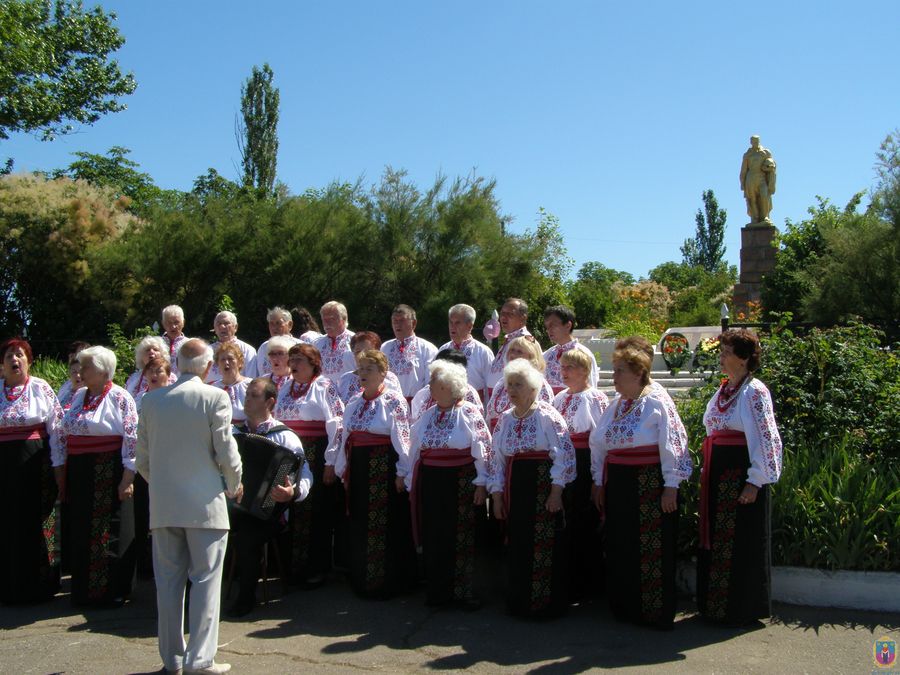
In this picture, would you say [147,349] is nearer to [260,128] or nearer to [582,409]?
[582,409]

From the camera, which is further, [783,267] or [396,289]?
[783,267]

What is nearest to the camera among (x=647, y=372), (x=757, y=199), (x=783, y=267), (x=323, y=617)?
(x=647, y=372)

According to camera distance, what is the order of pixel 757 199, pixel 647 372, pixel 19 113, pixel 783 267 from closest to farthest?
pixel 647 372 < pixel 19 113 < pixel 783 267 < pixel 757 199

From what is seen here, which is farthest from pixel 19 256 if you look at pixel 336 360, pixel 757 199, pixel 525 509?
pixel 757 199

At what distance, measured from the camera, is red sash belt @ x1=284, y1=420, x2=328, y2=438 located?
6227mm

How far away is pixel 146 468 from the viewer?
184 inches

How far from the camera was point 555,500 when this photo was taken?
17.1 feet

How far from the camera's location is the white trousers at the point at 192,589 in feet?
14.5

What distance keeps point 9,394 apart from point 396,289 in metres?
12.5

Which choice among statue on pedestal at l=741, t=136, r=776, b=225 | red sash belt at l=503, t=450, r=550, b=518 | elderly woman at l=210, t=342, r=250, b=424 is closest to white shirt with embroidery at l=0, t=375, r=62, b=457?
elderly woman at l=210, t=342, r=250, b=424

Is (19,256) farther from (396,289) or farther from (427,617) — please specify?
(427,617)

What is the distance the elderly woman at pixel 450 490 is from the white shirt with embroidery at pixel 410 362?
192 cm

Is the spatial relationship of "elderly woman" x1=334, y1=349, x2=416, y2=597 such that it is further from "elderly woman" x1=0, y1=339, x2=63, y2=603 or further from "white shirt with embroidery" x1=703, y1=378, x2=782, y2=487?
"white shirt with embroidery" x1=703, y1=378, x2=782, y2=487

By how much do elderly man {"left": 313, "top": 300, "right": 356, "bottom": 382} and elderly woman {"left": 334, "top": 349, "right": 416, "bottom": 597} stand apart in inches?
66.2
